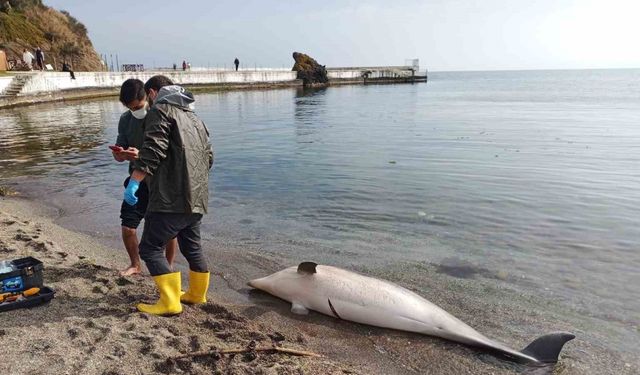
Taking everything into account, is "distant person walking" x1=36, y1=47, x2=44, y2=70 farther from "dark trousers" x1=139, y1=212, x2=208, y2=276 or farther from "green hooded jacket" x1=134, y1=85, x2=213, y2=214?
"dark trousers" x1=139, y1=212, x2=208, y2=276

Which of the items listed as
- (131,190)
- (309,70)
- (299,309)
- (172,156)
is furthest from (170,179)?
(309,70)

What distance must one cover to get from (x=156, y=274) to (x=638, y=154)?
16.9 metres

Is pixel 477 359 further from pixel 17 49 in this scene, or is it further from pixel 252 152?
pixel 17 49

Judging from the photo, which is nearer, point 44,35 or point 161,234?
point 161,234

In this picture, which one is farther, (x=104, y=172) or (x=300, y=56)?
(x=300, y=56)

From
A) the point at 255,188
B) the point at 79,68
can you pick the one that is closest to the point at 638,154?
the point at 255,188

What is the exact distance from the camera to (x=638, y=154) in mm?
16109

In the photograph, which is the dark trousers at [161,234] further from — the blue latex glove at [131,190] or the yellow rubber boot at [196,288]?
the yellow rubber boot at [196,288]

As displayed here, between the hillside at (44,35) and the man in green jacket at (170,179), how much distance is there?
54.1 meters

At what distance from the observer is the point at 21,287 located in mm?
4844

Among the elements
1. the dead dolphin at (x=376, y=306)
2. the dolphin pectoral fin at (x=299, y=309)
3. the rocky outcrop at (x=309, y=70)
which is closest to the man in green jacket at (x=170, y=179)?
the dolphin pectoral fin at (x=299, y=309)

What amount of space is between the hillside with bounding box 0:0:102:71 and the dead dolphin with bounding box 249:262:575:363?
178 ft

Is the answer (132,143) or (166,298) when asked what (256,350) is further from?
(132,143)

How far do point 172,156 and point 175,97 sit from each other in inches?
22.6
